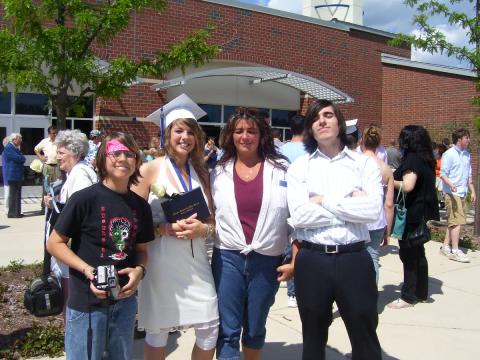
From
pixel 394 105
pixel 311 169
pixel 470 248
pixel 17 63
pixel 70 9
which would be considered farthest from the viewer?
pixel 394 105

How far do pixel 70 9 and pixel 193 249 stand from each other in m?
3.32

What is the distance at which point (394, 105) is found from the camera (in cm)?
1983

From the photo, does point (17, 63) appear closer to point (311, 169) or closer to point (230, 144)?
point (230, 144)

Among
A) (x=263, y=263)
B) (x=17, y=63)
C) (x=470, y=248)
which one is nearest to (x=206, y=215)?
(x=263, y=263)

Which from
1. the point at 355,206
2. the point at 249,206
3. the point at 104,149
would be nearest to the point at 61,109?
the point at 104,149

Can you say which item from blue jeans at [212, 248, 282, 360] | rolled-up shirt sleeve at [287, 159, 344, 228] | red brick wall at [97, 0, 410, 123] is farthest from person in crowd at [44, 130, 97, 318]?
red brick wall at [97, 0, 410, 123]

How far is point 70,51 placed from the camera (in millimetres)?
5086

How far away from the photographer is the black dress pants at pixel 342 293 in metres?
2.93

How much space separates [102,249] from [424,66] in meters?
18.1

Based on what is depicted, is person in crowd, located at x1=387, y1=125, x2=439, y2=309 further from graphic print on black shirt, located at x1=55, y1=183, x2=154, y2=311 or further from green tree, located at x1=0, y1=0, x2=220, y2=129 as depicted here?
graphic print on black shirt, located at x1=55, y1=183, x2=154, y2=311

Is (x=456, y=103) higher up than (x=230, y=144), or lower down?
higher up

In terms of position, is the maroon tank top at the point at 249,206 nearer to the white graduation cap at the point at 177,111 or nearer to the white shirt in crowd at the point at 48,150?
the white graduation cap at the point at 177,111

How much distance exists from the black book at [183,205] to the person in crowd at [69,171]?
0.97m

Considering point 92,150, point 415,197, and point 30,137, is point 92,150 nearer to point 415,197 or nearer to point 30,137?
point 415,197
